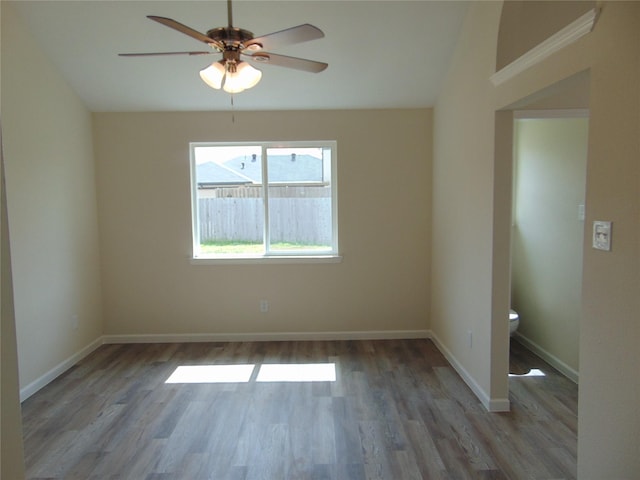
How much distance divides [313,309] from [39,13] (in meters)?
3.31

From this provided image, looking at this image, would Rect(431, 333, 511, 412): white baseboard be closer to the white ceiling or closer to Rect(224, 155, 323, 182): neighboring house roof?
Rect(224, 155, 323, 182): neighboring house roof

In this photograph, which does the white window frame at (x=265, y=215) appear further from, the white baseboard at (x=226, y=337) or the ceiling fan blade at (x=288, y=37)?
the ceiling fan blade at (x=288, y=37)

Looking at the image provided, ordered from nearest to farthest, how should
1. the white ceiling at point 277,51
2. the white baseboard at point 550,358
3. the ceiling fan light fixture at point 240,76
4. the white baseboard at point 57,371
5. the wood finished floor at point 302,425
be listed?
the ceiling fan light fixture at point 240,76 → the wood finished floor at point 302,425 → the white ceiling at point 277,51 → the white baseboard at point 57,371 → the white baseboard at point 550,358

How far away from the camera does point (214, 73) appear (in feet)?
6.79

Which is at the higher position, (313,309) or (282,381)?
(313,309)

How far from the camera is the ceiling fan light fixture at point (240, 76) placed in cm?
200

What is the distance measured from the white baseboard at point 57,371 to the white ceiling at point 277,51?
233 cm

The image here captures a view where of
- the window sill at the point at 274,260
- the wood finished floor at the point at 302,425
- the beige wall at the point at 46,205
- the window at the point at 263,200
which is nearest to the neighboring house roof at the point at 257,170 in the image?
the window at the point at 263,200

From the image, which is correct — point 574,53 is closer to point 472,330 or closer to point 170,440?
point 472,330

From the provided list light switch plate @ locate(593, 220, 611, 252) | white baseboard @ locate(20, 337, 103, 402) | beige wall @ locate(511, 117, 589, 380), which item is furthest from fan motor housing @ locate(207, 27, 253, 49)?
white baseboard @ locate(20, 337, 103, 402)

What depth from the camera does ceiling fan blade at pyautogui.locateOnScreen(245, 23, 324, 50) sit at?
177 centimetres

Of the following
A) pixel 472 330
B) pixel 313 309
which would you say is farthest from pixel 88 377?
pixel 472 330

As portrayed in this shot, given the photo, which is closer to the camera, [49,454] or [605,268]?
[605,268]

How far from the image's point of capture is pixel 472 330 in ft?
9.69
